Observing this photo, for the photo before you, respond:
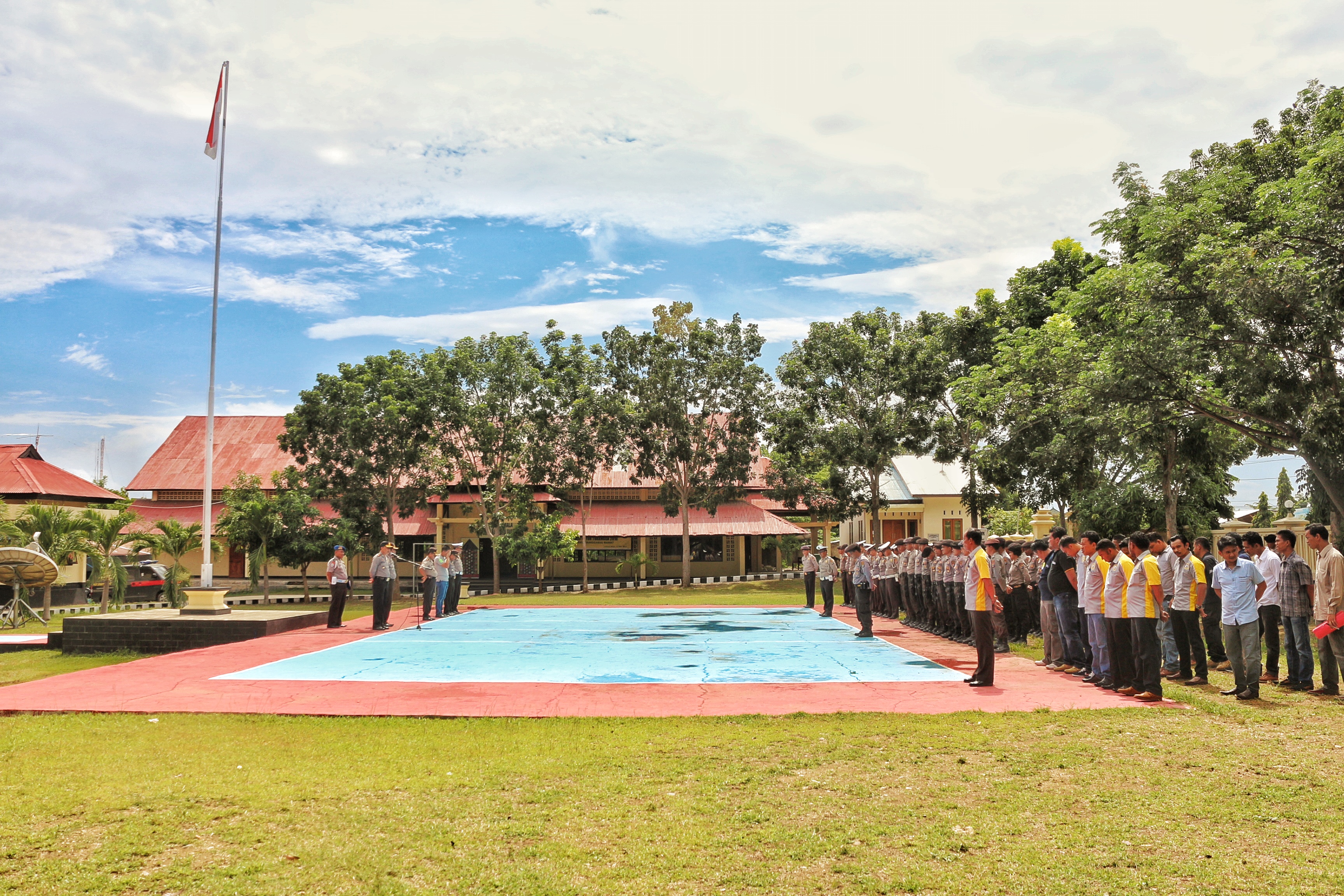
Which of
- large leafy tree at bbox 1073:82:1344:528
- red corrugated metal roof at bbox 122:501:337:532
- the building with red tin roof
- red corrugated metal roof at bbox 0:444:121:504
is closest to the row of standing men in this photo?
large leafy tree at bbox 1073:82:1344:528

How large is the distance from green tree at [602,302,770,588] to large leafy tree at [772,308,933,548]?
1.56 metres

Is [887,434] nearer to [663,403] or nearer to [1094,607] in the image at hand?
[663,403]

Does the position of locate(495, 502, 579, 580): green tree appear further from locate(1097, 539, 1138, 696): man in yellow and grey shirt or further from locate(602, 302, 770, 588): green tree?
locate(1097, 539, 1138, 696): man in yellow and grey shirt

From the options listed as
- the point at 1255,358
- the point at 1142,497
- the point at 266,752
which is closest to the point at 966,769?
the point at 266,752

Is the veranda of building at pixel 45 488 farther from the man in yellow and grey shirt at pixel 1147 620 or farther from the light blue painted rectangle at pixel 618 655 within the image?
the man in yellow and grey shirt at pixel 1147 620

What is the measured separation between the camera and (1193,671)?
1069cm

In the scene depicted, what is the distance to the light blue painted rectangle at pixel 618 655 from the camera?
11.5m

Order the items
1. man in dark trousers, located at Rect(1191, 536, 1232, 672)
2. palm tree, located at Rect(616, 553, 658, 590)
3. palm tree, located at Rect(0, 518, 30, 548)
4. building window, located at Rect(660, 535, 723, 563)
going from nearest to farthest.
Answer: man in dark trousers, located at Rect(1191, 536, 1232, 672)
palm tree, located at Rect(0, 518, 30, 548)
palm tree, located at Rect(616, 553, 658, 590)
building window, located at Rect(660, 535, 723, 563)

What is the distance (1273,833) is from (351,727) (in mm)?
7306

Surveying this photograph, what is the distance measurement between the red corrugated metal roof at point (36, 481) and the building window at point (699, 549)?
2111 cm

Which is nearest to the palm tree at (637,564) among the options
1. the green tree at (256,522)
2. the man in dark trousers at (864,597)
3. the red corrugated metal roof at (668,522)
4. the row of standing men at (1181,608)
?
the red corrugated metal roof at (668,522)

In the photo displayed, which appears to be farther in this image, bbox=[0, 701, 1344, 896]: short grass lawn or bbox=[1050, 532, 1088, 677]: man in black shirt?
bbox=[1050, 532, 1088, 677]: man in black shirt

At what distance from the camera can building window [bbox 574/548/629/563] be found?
122 feet

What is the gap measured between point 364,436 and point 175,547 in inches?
278
